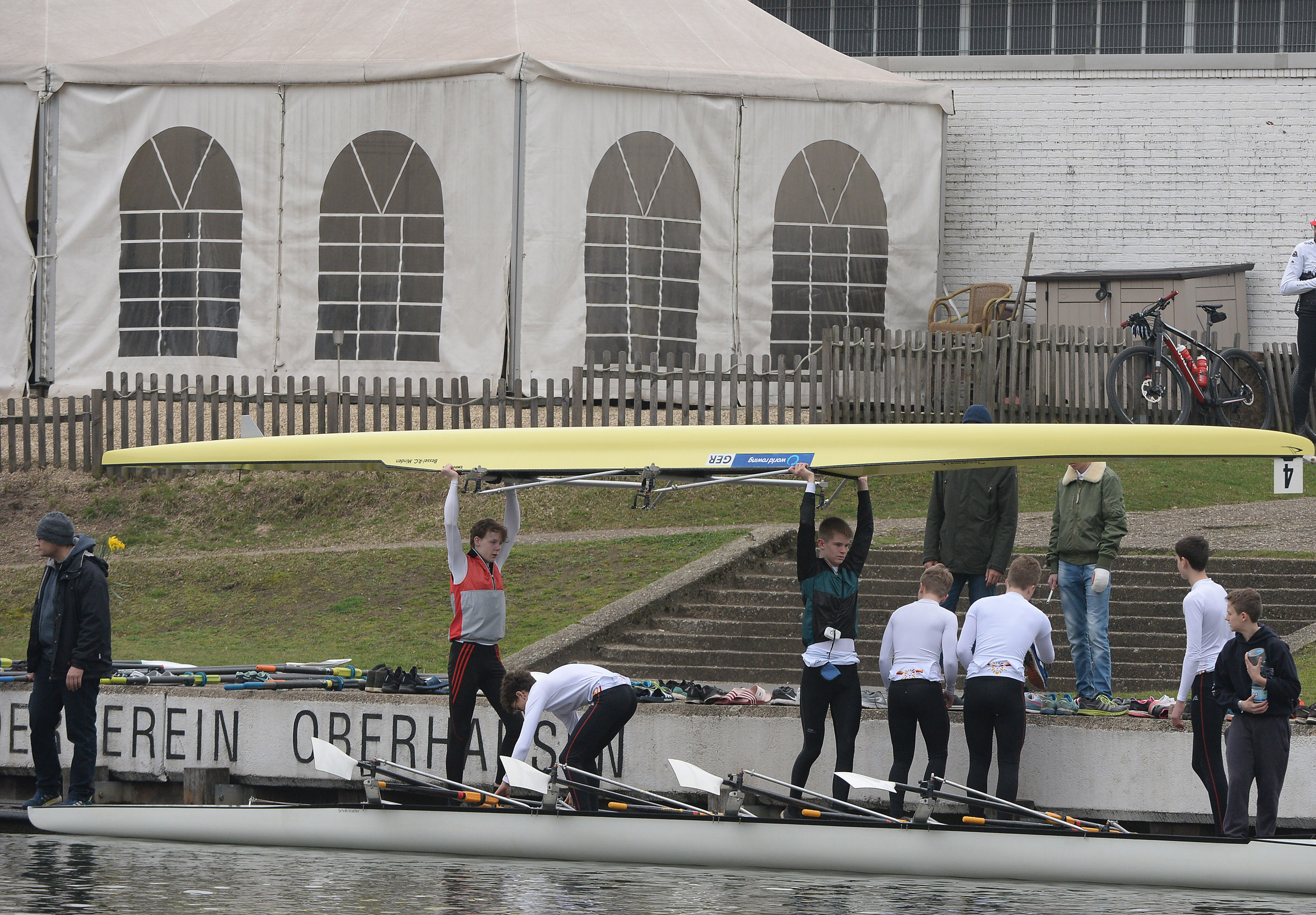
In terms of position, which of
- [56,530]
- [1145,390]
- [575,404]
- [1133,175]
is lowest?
[56,530]

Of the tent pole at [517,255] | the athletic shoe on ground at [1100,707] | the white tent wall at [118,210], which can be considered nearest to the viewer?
the athletic shoe on ground at [1100,707]

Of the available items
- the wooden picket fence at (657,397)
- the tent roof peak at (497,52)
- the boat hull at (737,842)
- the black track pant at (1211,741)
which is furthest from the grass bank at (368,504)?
the black track pant at (1211,741)

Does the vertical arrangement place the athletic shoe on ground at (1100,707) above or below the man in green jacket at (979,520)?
below

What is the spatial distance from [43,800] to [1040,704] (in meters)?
5.92

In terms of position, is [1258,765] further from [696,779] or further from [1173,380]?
[1173,380]

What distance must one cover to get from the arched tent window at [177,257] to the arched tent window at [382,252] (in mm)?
1235

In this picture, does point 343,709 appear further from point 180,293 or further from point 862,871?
point 180,293

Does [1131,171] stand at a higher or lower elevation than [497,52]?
lower

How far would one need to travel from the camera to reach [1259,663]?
8.02 meters

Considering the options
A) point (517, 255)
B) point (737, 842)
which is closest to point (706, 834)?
point (737, 842)

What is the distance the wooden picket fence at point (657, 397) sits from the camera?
704 inches

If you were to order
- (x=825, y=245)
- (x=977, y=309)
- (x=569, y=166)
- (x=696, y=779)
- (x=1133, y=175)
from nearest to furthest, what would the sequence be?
(x=696, y=779)
(x=569, y=166)
(x=825, y=245)
(x=977, y=309)
(x=1133, y=175)

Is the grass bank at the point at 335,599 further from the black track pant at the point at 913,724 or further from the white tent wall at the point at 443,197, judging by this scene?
the white tent wall at the point at 443,197

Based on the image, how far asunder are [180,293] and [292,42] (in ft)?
11.2
